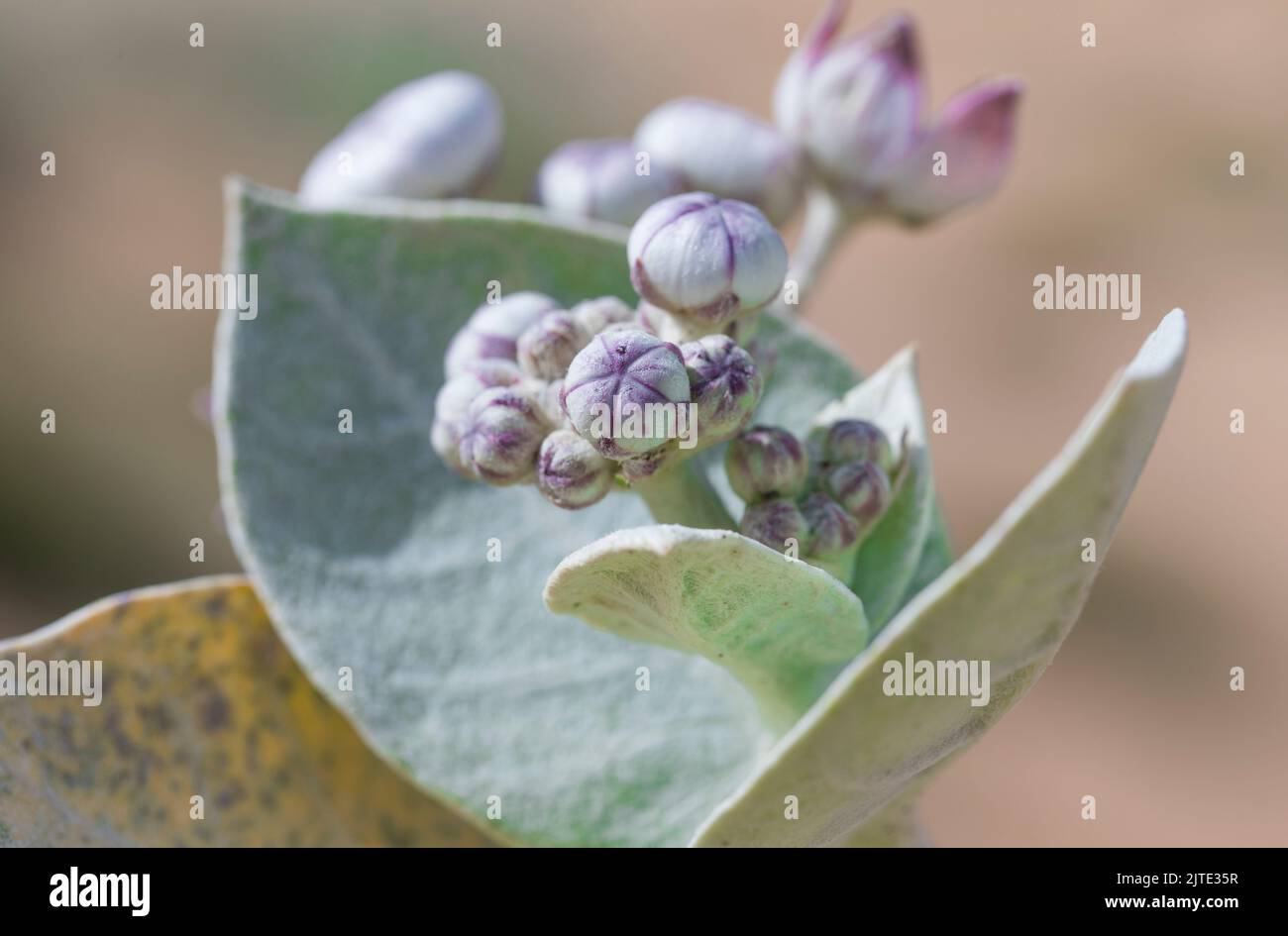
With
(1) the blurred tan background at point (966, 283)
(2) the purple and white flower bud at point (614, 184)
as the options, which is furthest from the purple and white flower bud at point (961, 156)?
(1) the blurred tan background at point (966, 283)

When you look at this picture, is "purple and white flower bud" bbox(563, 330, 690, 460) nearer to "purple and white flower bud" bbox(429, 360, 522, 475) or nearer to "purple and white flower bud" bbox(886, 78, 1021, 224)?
"purple and white flower bud" bbox(429, 360, 522, 475)

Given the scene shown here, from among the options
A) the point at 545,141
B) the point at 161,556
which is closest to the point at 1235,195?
the point at 545,141

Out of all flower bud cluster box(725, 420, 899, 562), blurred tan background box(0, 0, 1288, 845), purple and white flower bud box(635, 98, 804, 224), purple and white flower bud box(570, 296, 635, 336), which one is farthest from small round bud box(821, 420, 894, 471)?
blurred tan background box(0, 0, 1288, 845)

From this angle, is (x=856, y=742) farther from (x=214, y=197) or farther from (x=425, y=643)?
(x=214, y=197)

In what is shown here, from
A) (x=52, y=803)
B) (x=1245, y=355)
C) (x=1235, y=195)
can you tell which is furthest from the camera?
(x=1235, y=195)

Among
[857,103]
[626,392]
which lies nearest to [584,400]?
[626,392]

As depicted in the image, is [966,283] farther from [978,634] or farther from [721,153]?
[978,634]

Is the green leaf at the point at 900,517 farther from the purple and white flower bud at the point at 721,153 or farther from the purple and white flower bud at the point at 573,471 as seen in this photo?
the purple and white flower bud at the point at 721,153
